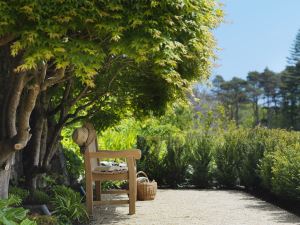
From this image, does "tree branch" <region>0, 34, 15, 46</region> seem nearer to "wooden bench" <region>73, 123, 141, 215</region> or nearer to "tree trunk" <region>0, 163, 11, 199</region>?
"tree trunk" <region>0, 163, 11, 199</region>

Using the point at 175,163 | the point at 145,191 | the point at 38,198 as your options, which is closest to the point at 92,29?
the point at 38,198

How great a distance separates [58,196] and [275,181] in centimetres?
304

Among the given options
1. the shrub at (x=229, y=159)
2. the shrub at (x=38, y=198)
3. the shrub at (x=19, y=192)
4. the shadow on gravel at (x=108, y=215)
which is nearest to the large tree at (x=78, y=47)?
the shrub at (x=19, y=192)

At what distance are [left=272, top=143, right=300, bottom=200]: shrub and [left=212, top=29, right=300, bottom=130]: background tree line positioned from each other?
34.4 m

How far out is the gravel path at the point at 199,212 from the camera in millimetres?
6230

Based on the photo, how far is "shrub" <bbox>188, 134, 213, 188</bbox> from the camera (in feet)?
32.6

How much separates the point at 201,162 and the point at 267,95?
4110 centimetres

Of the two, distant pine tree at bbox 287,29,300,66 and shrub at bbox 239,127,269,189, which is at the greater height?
distant pine tree at bbox 287,29,300,66

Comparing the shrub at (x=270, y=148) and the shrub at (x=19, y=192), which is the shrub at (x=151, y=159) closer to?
the shrub at (x=270, y=148)

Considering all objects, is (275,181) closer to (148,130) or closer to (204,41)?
(204,41)

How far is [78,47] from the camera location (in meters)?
4.63

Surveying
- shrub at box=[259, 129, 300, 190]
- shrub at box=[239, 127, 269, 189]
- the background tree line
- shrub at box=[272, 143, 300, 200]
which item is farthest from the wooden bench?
the background tree line

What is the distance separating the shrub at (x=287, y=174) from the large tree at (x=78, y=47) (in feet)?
5.28

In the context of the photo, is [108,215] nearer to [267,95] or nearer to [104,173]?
[104,173]
